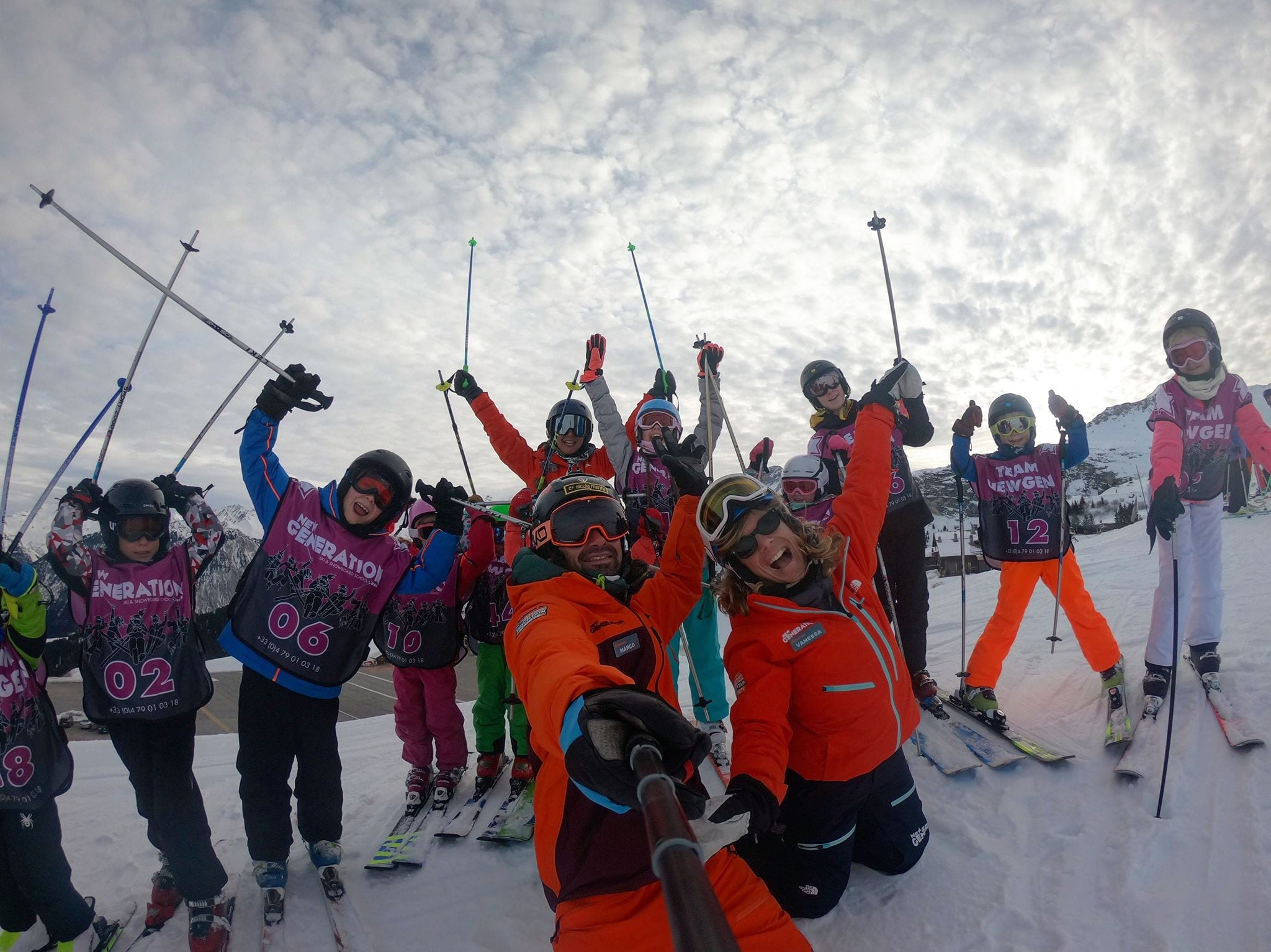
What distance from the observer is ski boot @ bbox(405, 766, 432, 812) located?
4082mm

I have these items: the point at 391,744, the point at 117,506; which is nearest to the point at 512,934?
the point at 117,506

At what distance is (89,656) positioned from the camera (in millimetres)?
3105

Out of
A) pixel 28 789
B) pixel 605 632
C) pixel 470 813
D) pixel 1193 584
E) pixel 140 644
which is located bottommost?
pixel 470 813

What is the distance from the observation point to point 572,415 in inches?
183

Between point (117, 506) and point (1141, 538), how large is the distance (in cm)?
1700

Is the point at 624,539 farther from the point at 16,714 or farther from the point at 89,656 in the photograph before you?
the point at 16,714

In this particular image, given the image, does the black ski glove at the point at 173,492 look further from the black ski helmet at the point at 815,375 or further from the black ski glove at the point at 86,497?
the black ski helmet at the point at 815,375

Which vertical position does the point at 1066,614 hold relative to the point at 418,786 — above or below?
above

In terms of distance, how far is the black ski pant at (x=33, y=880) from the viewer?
9.33ft

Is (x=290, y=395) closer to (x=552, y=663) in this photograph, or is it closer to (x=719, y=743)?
(x=552, y=663)

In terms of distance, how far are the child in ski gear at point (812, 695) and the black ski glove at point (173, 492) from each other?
3014 millimetres

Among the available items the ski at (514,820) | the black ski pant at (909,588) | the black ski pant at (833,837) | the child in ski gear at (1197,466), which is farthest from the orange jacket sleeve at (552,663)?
the child in ski gear at (1197,466)

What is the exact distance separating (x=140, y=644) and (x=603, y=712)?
3.07 meters

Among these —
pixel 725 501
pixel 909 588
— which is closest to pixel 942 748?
pixel 909 588
